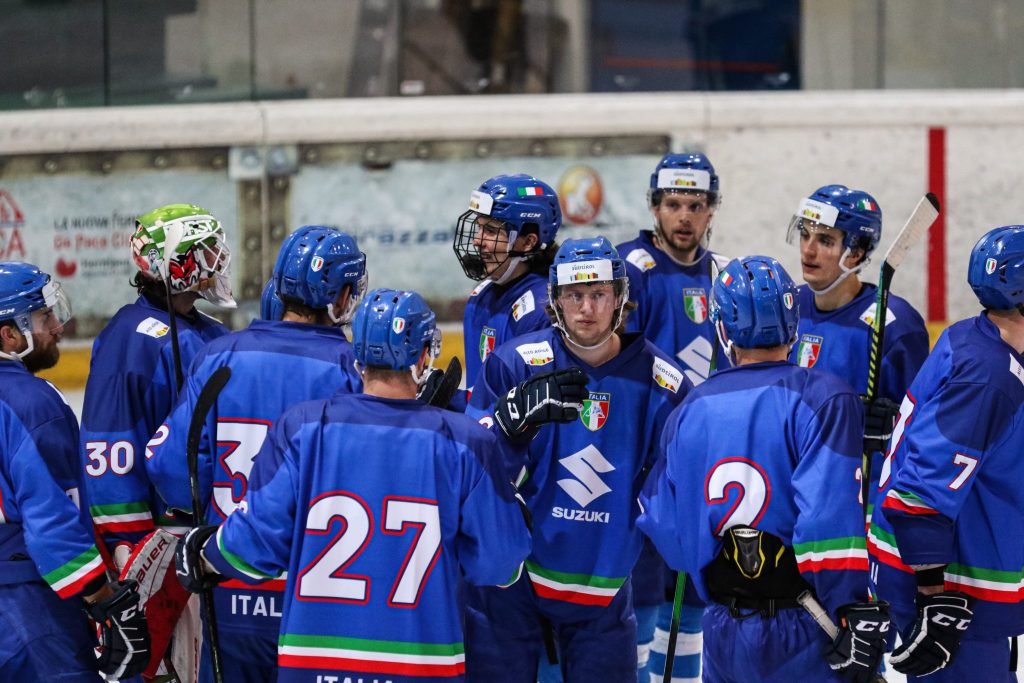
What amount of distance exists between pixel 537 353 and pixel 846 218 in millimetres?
1456

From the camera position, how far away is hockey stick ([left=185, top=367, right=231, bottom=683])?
330 cm

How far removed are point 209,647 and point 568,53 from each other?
6086 millimetres

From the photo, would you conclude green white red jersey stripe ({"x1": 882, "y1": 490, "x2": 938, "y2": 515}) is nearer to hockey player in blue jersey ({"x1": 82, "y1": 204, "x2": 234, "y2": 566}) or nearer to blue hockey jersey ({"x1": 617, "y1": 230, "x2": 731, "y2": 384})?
blue hockey jersey ({"x1": 617, "y1": 230, "x2": 731, "y2": 384})

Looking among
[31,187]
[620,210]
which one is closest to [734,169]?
[620,210]

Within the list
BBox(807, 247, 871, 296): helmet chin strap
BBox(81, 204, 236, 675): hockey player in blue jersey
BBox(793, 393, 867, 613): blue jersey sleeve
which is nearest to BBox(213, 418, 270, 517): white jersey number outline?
BBox(81, 204, 236, 675): hockey player in blue jersey

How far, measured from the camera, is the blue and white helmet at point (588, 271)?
3.62 meters

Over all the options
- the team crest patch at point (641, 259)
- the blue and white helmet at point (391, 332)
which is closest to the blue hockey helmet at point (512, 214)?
the team crest patch at point (641, 259)

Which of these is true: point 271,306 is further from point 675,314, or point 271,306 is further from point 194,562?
point 675,314

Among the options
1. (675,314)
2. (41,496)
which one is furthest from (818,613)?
(675,314)

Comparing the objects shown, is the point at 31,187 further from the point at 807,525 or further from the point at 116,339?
the point at 807,525

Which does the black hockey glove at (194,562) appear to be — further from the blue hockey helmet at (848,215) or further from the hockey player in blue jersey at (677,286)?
the blue hockey helmet at (848,215)

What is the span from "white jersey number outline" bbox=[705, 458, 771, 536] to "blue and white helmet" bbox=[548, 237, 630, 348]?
67 cm

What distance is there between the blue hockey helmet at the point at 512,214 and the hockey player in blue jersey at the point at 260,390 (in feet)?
2.65

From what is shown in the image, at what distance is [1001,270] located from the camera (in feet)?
11.2
